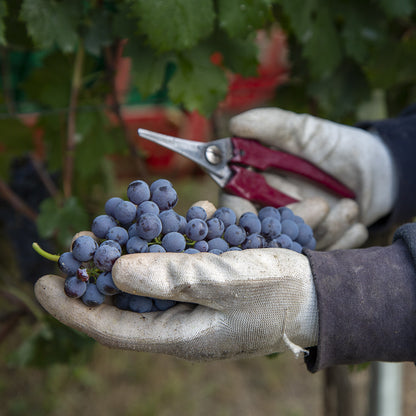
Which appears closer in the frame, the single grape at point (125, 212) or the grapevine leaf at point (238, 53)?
the single grape at point (125, 212)

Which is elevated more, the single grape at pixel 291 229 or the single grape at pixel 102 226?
the single grape at pixel 102 226

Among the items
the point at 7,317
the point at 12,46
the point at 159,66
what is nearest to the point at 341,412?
the point at 7,317

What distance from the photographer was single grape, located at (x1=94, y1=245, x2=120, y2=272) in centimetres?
97

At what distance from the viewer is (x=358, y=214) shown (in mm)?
1583

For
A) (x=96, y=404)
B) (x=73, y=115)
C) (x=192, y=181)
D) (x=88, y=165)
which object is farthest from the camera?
(x=192, y=181)

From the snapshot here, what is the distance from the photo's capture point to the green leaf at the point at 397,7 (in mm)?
1555

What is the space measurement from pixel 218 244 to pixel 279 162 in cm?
51

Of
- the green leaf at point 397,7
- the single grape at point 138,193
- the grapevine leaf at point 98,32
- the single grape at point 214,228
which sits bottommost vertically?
the single grape at point 214,228

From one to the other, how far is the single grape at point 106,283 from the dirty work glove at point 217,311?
2.8 inches

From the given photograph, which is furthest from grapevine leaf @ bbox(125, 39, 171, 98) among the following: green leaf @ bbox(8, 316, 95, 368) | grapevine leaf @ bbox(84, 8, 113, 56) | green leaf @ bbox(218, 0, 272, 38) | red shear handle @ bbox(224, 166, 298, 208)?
green leaf @ bbox(8, 316, 95, 368)

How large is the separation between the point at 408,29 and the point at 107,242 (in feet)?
5.54

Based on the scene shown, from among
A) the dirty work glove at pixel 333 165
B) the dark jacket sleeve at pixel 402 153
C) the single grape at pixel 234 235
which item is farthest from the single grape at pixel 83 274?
the dark jacket sleeve at pixel 402 153

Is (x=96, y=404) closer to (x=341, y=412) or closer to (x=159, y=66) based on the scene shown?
(x=341, y=412)

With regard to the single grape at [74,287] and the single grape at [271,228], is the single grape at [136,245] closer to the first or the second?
the single grape at [74,287]
